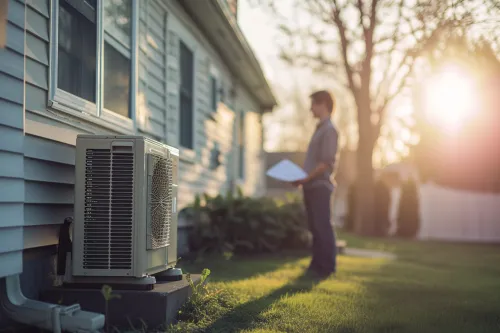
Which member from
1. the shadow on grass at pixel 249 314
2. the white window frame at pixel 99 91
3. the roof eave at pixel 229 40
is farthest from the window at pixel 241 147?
the shadow on grass at pixel 249 314

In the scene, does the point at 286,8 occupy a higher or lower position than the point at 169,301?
higher

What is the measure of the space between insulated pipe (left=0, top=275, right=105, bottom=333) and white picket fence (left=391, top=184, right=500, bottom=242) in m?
15.9

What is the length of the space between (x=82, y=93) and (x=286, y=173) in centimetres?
208

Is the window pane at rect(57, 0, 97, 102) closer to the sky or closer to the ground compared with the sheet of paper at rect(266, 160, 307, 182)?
closer to the sky

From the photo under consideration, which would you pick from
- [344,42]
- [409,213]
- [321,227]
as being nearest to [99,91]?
[321,227]

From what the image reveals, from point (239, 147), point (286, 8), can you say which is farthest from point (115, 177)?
point (286, 8)

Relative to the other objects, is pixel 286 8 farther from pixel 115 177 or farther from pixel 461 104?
pixel 115 177

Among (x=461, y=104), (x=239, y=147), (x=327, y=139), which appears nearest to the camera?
(x=327, y=139)

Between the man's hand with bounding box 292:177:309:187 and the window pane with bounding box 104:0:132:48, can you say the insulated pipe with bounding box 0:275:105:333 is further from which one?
the man's hand with bounding box 292:177:309:187

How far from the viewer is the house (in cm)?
317

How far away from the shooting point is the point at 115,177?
3369mm

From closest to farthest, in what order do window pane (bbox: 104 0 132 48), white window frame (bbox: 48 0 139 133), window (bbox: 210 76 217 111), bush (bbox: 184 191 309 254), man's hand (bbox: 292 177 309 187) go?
white window frame (bbox: 48 0 139 133) → window pane (bbox: 104 0 132 48) → man's hand (bbox: 292 177 309 187) → bush (bbox: 184 191 309 254) → window (bbox: 210 76 217 111)

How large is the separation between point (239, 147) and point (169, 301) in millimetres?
9284

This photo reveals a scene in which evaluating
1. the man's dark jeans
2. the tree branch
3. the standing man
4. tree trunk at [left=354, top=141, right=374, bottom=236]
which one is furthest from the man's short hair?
tree trunk at [left=354, top=141, right=374, bottom=236]
